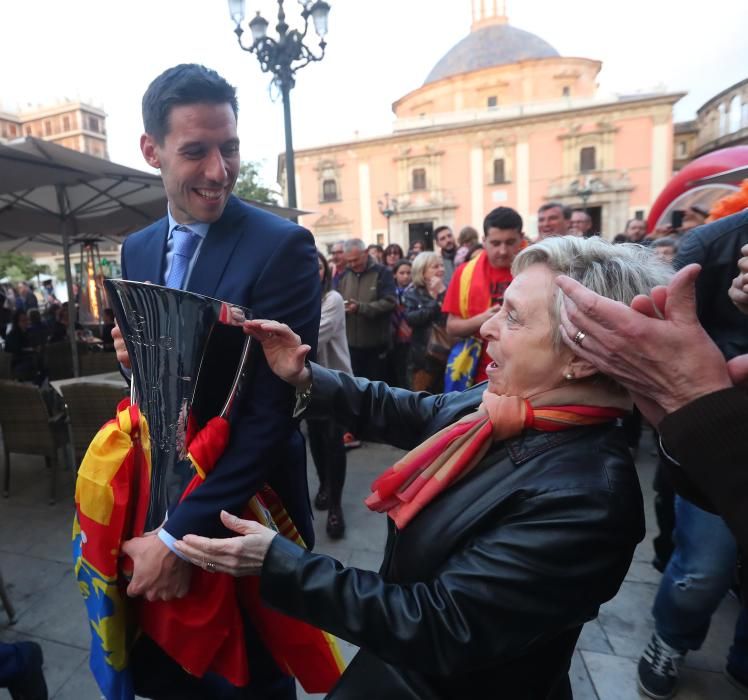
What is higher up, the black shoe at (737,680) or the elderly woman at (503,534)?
the elderly woman at (503,534)

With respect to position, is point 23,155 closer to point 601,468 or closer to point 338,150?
point 601,468

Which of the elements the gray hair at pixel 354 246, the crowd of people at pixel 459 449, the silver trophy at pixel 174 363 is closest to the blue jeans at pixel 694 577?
the crowd of people at pixel 459 449

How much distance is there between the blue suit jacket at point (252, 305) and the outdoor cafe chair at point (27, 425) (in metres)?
3.04

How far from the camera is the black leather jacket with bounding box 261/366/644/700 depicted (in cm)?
87

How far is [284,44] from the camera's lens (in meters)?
7.18

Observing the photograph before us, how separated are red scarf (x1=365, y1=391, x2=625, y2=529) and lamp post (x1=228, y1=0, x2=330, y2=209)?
23.2ft

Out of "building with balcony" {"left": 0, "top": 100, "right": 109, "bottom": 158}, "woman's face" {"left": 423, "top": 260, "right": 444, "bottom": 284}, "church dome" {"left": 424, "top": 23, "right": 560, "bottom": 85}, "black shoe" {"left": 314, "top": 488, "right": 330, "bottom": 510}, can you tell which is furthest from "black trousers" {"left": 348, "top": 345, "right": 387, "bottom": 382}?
"building with balcony" {"left": 0, "top": 100, "right": 109, "bottom": 158}

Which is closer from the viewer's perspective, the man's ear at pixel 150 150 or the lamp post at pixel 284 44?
the man's ear at pixel 150 150

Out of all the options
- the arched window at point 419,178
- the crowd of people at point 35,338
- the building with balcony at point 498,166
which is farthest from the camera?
the arched window at point 419,178

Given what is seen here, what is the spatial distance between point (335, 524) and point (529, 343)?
2414mm

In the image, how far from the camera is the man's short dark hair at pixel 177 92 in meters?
1.18

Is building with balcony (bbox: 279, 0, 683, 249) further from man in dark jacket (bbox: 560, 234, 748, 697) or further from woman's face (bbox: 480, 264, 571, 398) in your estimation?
man in dark jacket (bbox: 560, 234, 748, 697)

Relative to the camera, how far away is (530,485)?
0.93 m

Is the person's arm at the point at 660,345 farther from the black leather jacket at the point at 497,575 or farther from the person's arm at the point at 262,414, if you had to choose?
the person's arm at the point at 262,414
